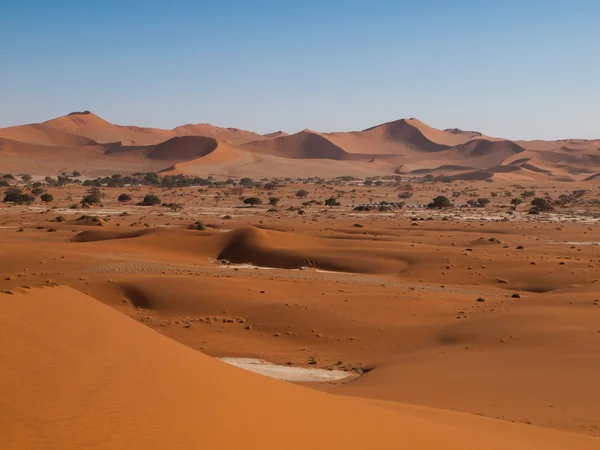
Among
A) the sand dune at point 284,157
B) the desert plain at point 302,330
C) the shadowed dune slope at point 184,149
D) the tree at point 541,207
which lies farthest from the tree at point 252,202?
the shadowed dune slope at point 184,149

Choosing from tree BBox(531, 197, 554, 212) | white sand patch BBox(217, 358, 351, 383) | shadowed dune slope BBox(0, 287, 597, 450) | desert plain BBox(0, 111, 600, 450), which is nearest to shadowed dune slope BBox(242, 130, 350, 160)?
tree BBox(531, 197, 554, 212)

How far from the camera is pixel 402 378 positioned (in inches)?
533

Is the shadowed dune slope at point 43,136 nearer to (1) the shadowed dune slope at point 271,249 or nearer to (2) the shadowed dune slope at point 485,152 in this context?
(2) the shadowed dune slope at point 485,152

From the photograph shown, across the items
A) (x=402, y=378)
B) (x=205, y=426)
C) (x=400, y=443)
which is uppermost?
(x=205, y=426)

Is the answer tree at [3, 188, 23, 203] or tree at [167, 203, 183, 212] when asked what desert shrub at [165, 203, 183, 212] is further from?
tree at [3, 188, 23, 203]

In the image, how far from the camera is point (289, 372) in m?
14.7

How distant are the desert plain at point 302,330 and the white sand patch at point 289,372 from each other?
10cm

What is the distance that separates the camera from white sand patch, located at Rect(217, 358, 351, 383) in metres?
14.2

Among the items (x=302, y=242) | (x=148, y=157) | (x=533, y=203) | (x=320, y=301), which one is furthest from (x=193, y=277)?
(x=148, y=157)

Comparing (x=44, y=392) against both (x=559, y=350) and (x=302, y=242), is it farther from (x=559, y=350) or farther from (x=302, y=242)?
(x=302, y=242)

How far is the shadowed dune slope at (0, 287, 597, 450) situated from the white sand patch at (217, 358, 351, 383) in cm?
435

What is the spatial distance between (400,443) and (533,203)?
54960 millimetres

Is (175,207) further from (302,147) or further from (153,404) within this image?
(302,147)

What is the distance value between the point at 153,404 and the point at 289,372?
8.04 meters
